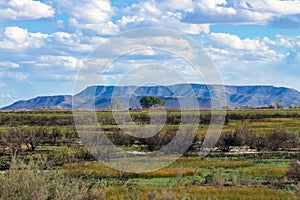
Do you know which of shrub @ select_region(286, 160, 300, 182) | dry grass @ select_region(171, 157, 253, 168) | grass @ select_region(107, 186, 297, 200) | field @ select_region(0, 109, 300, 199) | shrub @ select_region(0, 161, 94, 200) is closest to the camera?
shrub @ select_region(0, 161, 94, 200)

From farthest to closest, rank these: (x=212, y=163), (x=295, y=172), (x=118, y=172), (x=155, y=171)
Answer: (x=212, y=163) → (x=155, y=171) → (x=118, y=172) → (x=295, y=172)

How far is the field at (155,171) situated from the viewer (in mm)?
13414

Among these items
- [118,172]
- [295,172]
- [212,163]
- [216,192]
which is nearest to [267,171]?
[295,172]

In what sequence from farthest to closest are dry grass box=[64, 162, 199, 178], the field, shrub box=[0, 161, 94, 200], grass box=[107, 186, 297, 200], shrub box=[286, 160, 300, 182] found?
1. dry grass box=[64, 162, 199, 178]
2. shrub box=[286, 160, 300, 182]
3. grass box=[107, 186, 297, 200]
4. the field
5. shrub box=[0, 161, 94, 200]

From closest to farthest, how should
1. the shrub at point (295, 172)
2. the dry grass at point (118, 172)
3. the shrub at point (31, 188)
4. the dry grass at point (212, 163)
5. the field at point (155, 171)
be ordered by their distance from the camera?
1. the shrub at point (31, 188)
2. the field at point (155, 171)
3. the shrub at point (295, 172)
4. the dry grass at point (118, 172)
5. the dry grass at point (212, 163)

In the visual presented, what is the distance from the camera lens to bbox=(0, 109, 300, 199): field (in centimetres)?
1341

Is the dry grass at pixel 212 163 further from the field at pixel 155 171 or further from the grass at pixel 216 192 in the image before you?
the grass at pixel 216 192

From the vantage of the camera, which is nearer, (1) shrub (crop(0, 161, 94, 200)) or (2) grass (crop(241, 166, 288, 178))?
(1) shrub (crop(0, 161, 94, 200))

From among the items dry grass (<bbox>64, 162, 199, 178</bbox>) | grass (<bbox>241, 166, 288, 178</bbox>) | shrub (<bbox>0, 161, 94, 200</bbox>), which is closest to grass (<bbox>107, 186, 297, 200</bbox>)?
dry grass (<bbox>64, 162, 199, 178</bbox>)

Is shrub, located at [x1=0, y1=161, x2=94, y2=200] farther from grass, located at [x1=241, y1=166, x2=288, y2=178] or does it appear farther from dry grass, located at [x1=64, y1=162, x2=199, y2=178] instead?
grass, located at [x1=241, y1=166, x2=288, y2=178]

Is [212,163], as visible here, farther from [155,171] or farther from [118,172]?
[118,172]

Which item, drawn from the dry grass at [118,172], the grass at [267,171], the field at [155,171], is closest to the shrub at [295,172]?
the field at [155,171]

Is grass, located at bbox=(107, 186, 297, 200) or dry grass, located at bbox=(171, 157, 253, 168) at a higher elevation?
grass, located at bbox=(107, 186, 297, 200)

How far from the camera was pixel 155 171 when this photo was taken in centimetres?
2861
